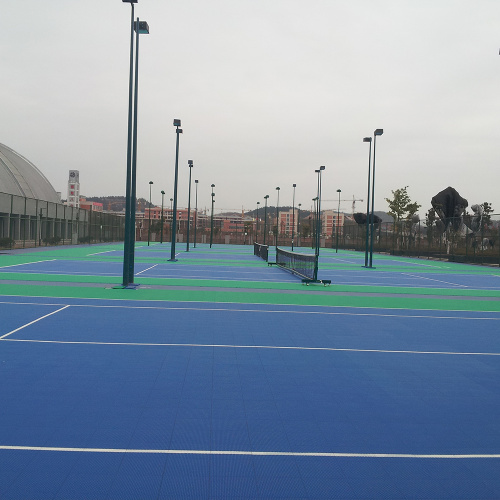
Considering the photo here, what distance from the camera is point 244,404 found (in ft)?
19.5

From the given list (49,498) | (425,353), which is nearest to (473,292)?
(425,353)

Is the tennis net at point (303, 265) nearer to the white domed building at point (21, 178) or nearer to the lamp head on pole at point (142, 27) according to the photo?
the lamp head on pole at point (142, 27)

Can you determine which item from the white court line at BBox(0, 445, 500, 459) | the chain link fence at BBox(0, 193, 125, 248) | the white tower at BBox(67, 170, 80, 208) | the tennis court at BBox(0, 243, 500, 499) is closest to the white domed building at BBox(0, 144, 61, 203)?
the chain link fence at BBox(0, 193, 125, 248)

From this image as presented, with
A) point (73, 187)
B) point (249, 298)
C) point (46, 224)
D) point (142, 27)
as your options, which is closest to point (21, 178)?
point (46, 224)

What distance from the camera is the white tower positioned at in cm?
17575

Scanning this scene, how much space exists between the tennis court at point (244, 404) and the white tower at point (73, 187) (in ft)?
562

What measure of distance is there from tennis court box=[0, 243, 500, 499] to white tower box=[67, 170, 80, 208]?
562ft

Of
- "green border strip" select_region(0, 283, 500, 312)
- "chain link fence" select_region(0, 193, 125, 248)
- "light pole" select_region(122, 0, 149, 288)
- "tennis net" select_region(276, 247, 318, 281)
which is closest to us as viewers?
"green border strip" select_region(0, 283, 500, 312)

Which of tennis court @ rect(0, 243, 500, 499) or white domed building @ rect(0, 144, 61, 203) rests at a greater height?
white domed building @ rect(0, 144, 61, 203)

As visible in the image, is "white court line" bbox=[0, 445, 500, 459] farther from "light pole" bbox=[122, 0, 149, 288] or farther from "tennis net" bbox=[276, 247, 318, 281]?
"tennis net" bbox=[276, 247, 318, 281]

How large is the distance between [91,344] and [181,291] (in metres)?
7.85

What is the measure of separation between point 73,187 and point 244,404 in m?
180

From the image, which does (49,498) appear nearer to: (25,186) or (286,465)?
(286,465)

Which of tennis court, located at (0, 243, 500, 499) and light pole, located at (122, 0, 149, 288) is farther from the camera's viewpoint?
light pole, located at (122, 0, 149, 288)
